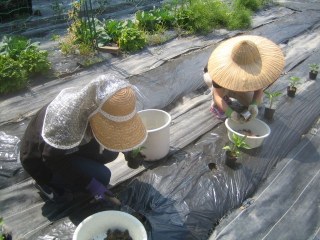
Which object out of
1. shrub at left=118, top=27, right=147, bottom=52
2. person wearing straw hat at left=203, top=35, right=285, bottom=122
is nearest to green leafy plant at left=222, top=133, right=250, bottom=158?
person wearing straw hat at left=203, top=35, right=285, bottom=122

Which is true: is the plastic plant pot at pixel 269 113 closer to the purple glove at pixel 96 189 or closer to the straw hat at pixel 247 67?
the straw hat at pixel 247 67

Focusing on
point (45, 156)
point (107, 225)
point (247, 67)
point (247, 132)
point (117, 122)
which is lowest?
point (247, 132)

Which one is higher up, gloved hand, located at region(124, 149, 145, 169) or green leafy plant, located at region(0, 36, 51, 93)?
green leafy plant, located at region(0, 36, 51, 93)

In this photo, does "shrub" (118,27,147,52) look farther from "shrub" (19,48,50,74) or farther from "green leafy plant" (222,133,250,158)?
"green leafy plant" (222,133,250,158)

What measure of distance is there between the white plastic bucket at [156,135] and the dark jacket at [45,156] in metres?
0.54

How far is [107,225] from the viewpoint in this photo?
204 centimetres

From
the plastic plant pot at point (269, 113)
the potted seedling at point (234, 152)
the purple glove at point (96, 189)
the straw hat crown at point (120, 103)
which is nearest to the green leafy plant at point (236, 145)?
the potted seedling at point (234, 152)

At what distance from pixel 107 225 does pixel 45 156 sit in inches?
22.5

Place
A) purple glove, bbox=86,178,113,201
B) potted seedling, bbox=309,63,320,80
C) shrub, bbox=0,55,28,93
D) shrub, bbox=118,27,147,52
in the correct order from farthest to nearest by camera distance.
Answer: shrub, bbox=118,27,147,52
potted seedling, bbox=309,63,320,80
shrub, bbox=0,55,28,93
purple glove, bbox=86,178,113,201

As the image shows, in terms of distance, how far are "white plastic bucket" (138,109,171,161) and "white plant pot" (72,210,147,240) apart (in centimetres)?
77

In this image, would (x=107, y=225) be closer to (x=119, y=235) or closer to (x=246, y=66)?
(x=119, y=235)

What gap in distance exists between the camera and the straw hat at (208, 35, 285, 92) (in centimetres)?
270

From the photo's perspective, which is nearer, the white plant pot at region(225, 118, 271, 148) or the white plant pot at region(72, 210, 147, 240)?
the white plant pot at region(72, 210, 147, 240)

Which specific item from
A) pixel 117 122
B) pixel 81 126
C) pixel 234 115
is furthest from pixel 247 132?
pixel 81 126
